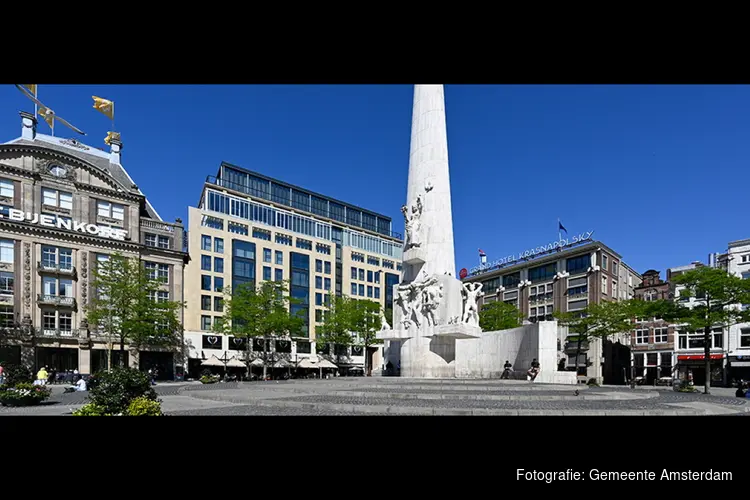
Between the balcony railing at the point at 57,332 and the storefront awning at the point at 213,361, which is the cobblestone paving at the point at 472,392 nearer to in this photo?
the balcony railing at the point at 57,332

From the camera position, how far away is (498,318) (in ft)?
198

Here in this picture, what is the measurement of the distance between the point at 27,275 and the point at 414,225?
42834 mm

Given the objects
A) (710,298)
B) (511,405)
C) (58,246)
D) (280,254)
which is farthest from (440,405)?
(280,254)

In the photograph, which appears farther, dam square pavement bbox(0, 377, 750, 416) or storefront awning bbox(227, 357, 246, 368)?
storefront awning bbox(227, 357, 246, 368)

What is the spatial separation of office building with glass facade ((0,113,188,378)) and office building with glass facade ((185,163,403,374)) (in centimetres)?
719

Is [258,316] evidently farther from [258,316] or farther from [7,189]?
[7,189]

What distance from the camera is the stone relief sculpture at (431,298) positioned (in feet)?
91.9

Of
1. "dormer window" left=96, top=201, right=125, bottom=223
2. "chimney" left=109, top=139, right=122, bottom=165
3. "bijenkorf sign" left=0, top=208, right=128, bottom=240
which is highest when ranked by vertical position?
"chimney" left=109, top=139, right=122, bottom=165

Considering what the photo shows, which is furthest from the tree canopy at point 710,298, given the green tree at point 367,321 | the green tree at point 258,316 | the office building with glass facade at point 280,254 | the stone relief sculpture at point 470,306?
the office building with glass facade at point 280,254

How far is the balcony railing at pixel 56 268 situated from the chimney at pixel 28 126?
15138 millimetres

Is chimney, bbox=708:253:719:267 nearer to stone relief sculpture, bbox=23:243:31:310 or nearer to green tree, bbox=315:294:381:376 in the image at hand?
green tree, bbox=315:294:381:376

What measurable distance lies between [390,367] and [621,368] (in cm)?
5213

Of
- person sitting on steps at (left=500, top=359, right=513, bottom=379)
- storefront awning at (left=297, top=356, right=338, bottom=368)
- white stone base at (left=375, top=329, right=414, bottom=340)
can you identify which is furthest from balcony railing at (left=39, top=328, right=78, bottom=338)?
person sitting on steps at (left=500, top=359, right=513, bottom=379)

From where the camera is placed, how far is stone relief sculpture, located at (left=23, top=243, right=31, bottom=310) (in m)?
49.1
